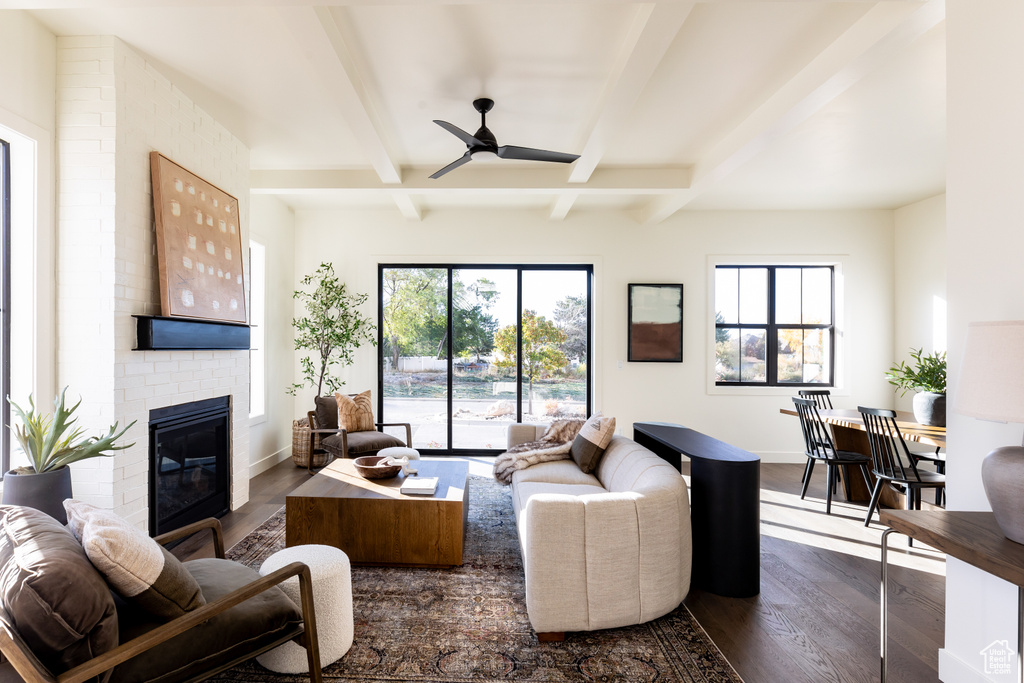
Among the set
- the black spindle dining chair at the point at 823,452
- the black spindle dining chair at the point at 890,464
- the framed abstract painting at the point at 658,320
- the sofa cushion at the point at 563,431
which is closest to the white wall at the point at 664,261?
the framed abstract painting at the point at 658,320

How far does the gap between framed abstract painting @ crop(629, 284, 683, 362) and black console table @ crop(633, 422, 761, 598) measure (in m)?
3.01

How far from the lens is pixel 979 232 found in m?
1.77

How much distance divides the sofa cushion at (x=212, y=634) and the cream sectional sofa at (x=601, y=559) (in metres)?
0.97

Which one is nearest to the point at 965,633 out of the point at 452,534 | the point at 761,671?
the point at 761,671

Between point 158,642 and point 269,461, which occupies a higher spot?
point 158,642

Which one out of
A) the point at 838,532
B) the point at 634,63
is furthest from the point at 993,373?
the point at 838,532

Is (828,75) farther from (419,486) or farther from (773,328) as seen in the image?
(773,328)

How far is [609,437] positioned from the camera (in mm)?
3453

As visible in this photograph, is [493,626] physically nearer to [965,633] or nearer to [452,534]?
[452,534]

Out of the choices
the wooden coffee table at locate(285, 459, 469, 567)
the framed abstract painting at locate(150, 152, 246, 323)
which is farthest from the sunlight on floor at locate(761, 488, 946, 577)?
the framed abstract painting at locate(150, 152, 246, 323)

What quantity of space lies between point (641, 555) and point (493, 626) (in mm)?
760

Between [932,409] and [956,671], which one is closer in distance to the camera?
[956,671]

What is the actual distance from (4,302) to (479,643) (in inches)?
111

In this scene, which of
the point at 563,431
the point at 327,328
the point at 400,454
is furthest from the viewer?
the point at 327,328
